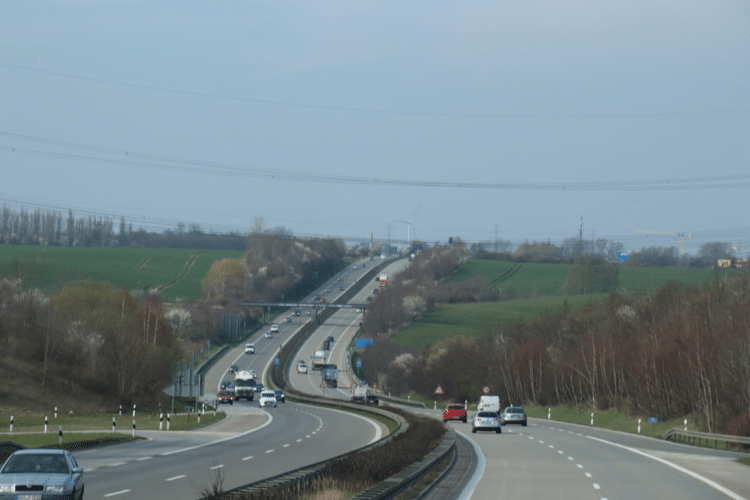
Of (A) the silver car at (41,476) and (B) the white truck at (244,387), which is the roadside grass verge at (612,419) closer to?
(B) the white truck at (244,387)

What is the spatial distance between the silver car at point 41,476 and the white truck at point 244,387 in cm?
7903

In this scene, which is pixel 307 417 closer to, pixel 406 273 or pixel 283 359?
pixel 283 359

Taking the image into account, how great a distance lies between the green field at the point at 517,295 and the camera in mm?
121875

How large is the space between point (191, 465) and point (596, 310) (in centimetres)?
8145

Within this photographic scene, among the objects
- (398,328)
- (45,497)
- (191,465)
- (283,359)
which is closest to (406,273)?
(398,328)

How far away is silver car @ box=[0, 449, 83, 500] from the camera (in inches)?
621

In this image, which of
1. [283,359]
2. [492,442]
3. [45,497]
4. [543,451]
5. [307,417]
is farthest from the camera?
[283,359]

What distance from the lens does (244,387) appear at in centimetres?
9550

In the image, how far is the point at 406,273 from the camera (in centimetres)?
17088

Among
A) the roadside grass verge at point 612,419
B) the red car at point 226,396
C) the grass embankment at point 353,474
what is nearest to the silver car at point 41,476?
the grass embankment at point 353,474

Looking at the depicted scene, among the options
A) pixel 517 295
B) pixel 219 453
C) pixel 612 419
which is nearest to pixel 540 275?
pixel 517 295

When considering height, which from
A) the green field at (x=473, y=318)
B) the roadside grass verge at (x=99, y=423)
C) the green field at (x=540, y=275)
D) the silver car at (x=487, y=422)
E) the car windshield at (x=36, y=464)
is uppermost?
the green field at (x=540, y=275)

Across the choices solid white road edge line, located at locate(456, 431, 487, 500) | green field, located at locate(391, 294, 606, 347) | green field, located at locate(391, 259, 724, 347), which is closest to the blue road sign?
green field, located at locate(391, 294, 606, 347)

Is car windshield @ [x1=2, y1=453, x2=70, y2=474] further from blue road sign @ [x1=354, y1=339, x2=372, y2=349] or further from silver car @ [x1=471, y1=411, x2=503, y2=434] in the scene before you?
blue road sign @ [x1=354, y1=339, x2=372, y2=349]
